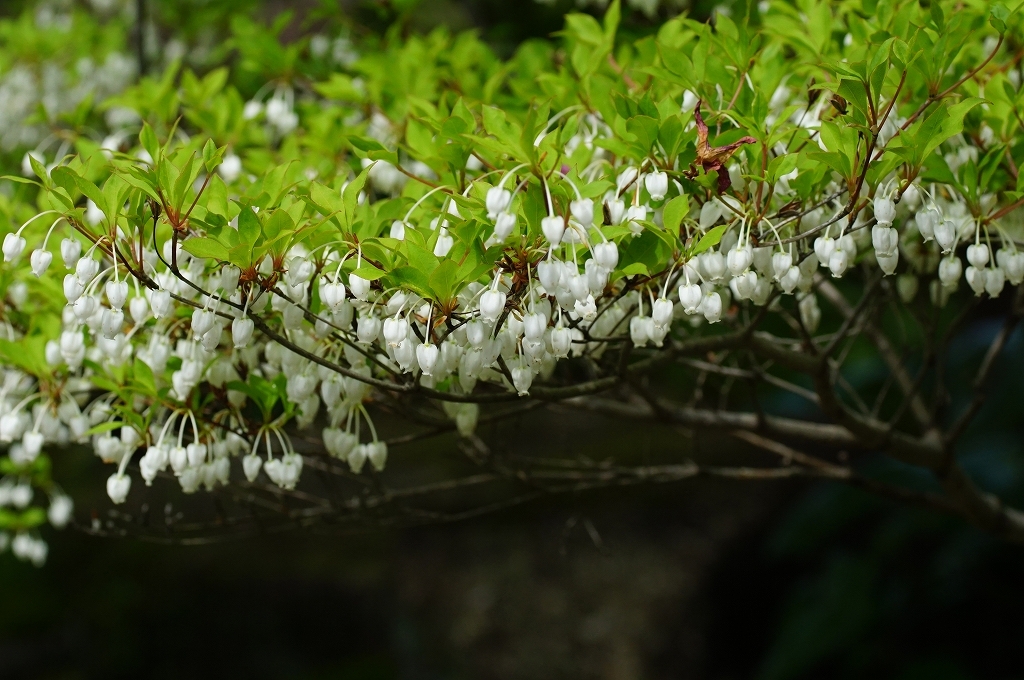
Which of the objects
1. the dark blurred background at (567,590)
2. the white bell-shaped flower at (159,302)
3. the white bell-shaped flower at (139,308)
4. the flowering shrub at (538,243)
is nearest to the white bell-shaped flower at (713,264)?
the flowering shrub at (538,243)

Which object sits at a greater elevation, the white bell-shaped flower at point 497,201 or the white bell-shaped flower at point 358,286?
the white bell-shaped flower at point 497,201

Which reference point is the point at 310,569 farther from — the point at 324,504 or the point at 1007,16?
the point at 1007,16

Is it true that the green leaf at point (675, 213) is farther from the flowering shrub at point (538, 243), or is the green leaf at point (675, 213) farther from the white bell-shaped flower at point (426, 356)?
the white bell-shaped flower at point (426, 356)

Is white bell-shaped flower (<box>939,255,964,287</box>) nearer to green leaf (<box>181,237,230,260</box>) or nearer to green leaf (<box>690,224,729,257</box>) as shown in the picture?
green leaf (<box>690,224,729,257</box>)

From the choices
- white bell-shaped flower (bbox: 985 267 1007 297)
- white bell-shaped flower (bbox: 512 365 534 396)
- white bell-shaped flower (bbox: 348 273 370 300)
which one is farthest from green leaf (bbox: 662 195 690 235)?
white bell-shaped flower (bbox: 985 267 1007 297)

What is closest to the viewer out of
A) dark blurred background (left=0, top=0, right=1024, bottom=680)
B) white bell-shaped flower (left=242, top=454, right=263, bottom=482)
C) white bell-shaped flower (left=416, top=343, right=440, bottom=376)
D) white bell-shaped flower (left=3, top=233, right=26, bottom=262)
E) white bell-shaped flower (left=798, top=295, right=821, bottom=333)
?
white bell-shaped flower (left=416, top=343, right=440, bottom=376)

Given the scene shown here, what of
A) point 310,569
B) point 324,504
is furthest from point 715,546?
point 324,504
